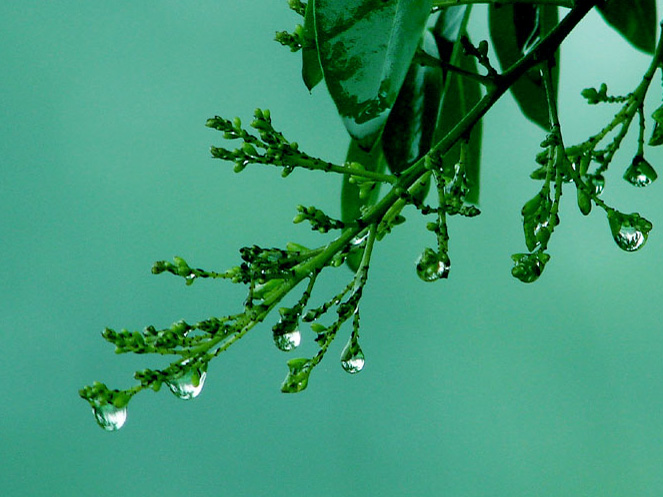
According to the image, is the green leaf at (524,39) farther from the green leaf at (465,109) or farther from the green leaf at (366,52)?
the green leaf at (366,52)

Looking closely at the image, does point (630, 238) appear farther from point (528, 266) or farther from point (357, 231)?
point (357, 231)

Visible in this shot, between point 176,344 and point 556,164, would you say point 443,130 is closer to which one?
point 556,164

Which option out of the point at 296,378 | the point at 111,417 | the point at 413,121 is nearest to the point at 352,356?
the point at 296,378

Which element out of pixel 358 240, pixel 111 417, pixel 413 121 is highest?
pixel 413 121

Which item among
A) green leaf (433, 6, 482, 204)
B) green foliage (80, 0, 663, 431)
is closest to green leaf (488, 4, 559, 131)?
green leaf (433, 6, 482, 204)

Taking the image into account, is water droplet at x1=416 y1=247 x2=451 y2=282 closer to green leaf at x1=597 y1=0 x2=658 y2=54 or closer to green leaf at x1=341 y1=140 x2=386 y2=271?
green leaf at x1=341 y1=140 x2=386 y2=271

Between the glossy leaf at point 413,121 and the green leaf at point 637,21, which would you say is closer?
the glossy leaf at point 413,121

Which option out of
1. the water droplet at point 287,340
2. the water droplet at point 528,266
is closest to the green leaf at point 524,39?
the water droplet at point 528,266

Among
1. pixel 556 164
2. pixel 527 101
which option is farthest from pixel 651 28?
pixel 556 164
